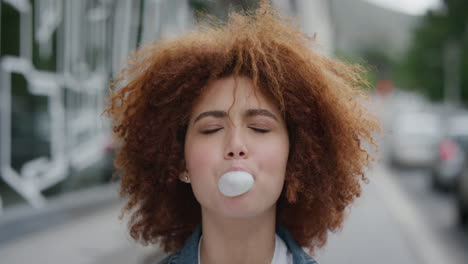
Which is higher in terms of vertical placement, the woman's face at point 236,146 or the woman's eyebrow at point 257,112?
the woman's eyebrow at point 257,112

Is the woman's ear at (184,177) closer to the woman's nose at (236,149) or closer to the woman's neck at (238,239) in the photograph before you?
the woman's neck at (238,239)

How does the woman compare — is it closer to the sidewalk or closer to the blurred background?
the blurred background

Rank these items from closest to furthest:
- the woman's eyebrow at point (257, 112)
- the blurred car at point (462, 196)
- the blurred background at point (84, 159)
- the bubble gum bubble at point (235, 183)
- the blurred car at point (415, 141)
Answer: the bubble gum bubble at point (235, 183) → the woman's eyebrow at point (257, 112) → the blurred background at point (84, 159) → the blurred car at point (462, 196) → the blurred car at point (415, 141)

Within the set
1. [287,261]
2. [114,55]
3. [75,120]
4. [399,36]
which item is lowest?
[287,261]

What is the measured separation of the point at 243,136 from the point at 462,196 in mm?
6313

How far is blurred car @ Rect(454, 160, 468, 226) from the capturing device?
6.84 m

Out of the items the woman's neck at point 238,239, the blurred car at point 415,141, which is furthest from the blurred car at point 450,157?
the woman's neck at point 238,239

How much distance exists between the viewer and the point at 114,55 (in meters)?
6.57

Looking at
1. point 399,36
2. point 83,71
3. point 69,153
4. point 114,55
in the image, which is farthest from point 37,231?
point 399,36

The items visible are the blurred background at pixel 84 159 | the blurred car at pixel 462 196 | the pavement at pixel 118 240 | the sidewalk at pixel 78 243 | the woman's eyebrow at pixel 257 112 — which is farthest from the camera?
the blurred car at pixel 462 196

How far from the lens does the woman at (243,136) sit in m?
1.54

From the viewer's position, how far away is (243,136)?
1527mm

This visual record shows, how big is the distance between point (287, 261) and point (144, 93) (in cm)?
78

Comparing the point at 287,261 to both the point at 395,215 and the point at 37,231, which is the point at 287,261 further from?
the point at 395,215
